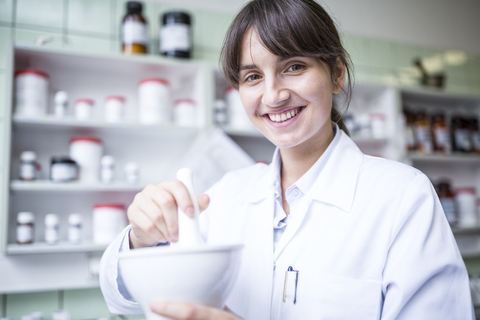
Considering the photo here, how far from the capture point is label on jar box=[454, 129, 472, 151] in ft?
7.60

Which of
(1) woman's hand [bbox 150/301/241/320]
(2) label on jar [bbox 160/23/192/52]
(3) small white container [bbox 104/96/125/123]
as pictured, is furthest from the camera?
(2) label on jar [bbox 160/23/192/52]

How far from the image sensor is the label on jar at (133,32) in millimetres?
1687

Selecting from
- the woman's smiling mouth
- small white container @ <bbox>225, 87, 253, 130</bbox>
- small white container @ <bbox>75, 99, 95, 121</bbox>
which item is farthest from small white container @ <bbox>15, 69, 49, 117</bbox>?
the woman's smiling mouth

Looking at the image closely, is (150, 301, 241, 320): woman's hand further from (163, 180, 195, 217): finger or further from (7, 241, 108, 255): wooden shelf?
(7, 241, 108, 255): wooden shelf

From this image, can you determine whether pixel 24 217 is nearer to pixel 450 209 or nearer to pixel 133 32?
pixel 133 32

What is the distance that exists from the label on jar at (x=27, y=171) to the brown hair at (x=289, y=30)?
3.60 ft

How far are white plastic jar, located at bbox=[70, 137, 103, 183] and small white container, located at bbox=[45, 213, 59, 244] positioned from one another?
0.19 m

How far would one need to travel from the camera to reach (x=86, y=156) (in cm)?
159

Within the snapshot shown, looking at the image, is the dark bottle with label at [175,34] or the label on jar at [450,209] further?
the label on jar at [450,209]

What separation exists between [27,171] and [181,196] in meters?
1.23

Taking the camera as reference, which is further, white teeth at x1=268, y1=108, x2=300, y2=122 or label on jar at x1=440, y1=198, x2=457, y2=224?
label on jar at x1=440, y1=198, x2=457, y2=224

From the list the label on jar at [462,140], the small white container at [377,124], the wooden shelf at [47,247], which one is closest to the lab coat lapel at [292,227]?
the wooden shelf at [47,247]

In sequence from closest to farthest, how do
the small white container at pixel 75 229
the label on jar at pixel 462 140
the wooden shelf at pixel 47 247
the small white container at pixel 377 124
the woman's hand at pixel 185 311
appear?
the woman's hand at pixel 185 311 → the wooden shelf at pixel 47 247 → the small white container at pixel 75 229 → the small white container at pixel 377 124 → the label on jar at pixel 462 140

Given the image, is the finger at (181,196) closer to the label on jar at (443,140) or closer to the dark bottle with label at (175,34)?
the dark bottle with label at (175,34)
